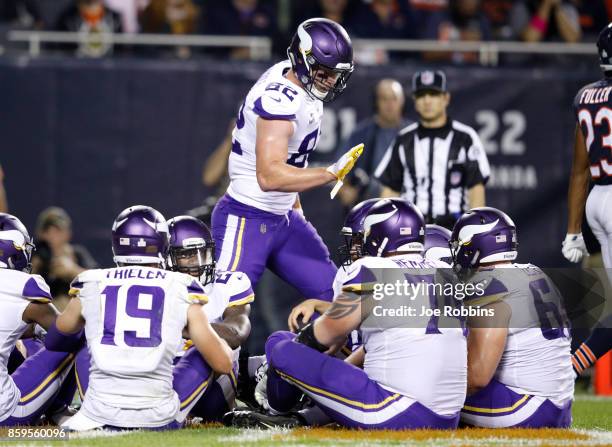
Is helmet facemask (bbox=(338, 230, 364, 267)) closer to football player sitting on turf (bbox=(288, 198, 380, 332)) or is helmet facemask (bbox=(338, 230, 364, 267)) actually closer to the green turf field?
football player sitting on turf (bbox=(288, 198, 380, 332))

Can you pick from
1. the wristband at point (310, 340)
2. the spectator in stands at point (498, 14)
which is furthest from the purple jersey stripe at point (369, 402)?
the spectator in stands at point (498, 14)

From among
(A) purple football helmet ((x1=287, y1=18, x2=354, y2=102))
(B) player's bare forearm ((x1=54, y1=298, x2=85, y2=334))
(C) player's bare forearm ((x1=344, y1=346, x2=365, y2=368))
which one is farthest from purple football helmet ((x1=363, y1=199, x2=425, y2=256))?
(B) player's bare forearm ((x1=54, y1=298, x2=85, y2=334))

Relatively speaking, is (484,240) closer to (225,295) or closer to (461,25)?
(225,295)

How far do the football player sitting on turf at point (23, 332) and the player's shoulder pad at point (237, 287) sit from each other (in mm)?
784

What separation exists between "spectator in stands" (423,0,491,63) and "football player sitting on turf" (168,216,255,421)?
217 inches

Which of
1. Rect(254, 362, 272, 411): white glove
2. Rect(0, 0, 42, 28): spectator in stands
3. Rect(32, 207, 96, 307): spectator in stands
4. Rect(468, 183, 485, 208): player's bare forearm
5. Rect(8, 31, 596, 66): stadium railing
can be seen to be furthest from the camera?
Rect(0, 0, 42, 28): spectator in stands

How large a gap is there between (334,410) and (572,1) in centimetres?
729

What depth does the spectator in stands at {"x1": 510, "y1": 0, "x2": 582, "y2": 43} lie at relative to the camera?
10.5 meters

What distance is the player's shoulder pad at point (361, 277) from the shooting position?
466cm

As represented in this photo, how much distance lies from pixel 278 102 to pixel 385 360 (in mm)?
1538

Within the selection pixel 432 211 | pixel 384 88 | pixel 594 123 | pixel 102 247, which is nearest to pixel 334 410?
pixel 594 123

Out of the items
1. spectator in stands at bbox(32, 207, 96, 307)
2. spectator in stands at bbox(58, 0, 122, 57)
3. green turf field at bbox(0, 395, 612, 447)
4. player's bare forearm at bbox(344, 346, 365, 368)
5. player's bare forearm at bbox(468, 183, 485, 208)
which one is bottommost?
spectator in stands at bbox(32, 207, 96, 307)

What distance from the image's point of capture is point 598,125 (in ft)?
19.3

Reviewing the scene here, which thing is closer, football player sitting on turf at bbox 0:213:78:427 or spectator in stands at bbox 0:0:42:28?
football player sitting on turf at bbox 0:213:78:427
